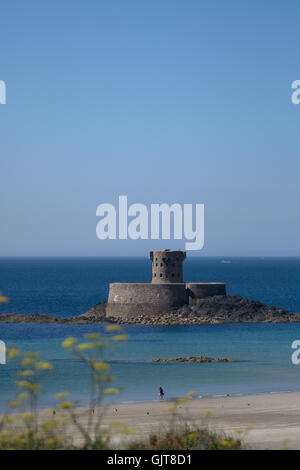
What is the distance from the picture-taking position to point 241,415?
26609 mm

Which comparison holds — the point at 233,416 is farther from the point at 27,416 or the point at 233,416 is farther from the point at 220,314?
the point at 220,314

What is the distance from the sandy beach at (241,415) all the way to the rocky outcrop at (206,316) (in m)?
29.4

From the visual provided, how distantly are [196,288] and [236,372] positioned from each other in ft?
78.8

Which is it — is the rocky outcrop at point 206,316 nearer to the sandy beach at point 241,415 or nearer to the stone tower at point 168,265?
the stone tower at point 168,265

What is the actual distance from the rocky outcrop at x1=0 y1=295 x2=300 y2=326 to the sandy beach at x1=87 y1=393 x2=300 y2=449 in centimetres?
2937

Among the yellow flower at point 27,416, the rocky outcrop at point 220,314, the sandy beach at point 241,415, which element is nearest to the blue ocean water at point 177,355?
the rocky outcrop at point 220,314

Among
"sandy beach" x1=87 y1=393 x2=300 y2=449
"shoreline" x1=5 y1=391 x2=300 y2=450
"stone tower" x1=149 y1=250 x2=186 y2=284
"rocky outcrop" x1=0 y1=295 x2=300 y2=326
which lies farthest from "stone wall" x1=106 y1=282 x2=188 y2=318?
"sandy beach" x1=87 y1=393 x2=300 y2=449

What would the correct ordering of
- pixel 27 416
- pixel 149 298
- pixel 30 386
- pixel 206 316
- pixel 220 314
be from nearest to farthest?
pixel 30 386 → pixel 27 416 → pixel 149 298 → pixel 206 316 → pixel 220 314

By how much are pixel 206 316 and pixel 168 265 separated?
4641mm

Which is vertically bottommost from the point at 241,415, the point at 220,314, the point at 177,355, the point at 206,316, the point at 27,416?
the point at 27,416

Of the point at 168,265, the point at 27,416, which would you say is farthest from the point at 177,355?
the point at 27,416
